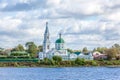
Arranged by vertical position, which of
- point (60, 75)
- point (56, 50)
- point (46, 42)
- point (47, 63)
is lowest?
point (60, 75)

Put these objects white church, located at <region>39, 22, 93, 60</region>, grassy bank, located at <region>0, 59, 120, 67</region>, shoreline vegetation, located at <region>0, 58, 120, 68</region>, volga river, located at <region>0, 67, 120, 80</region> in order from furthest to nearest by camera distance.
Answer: white church, located at <region>39, 22, 93, 60</region> < shoreline vegetation, located at <region>0, 58, 120, 68</region> < grassy bank, located at <region>0, 59, 120, 67</region> < volga river, located at <region>0, 67, 120, 80</region>

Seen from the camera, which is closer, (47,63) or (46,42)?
(47,63)

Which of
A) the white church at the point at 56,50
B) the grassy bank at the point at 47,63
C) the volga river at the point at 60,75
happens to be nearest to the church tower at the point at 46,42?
the white church at the point at 56,50

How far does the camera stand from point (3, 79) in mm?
56688

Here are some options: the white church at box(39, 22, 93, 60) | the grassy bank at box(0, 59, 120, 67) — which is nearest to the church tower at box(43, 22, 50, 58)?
the white church at box(39, 22, 93, 60)

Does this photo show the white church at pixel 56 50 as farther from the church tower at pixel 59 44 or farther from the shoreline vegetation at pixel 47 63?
the shoreline vegetation at pixel 47 63

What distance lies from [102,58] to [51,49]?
851 inches

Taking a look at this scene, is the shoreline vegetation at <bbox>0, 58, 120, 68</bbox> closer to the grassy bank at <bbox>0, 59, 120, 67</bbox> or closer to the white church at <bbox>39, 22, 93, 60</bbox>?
the grassy bank at <bbox>0, 59, 120, 67</bbox>

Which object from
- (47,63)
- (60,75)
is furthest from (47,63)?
(60,75)

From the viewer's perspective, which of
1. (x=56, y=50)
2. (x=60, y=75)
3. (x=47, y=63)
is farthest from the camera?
(x=56, y=50)

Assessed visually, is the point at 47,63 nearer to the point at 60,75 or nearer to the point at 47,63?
the point at 47,63

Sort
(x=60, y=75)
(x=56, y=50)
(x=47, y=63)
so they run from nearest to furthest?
(x=60, y=75) < (x=47, y=63) < (x=56, y=50)

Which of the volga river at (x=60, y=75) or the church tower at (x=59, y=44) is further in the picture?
the church tower at (x=59, y=44)

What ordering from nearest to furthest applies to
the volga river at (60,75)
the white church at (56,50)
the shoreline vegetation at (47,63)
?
the volga river at (60,75)
the shoreline vegetation at (47,63)
the white church at (56,50)
